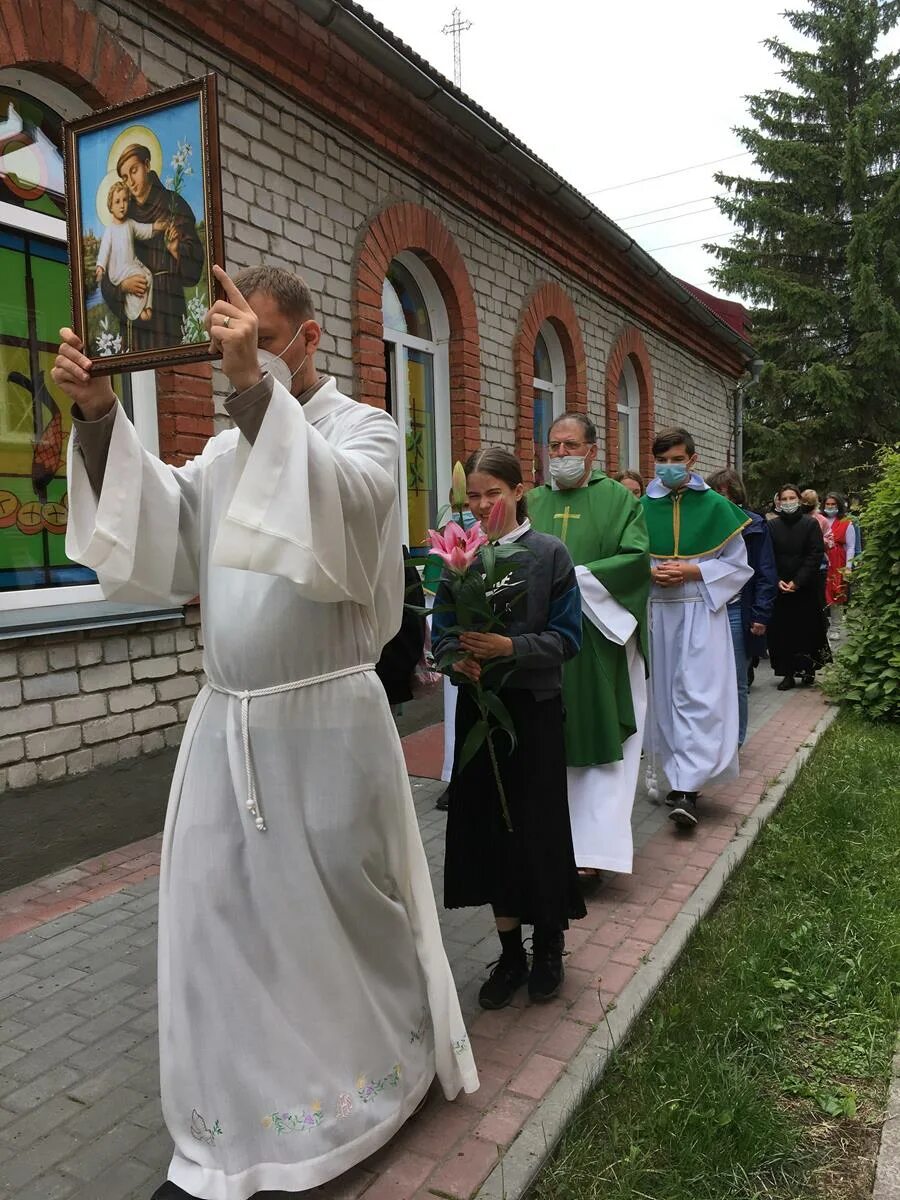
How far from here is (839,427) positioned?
82.2ft

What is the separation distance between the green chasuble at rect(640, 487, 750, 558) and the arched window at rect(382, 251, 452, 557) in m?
2.77

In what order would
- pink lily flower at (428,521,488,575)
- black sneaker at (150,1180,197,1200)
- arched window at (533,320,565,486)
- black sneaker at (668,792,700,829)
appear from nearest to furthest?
black sneaker at (150,1180,197,1200) → pink lily flower at (428,521,488,575) → black sneaker at (668,792,700,829) → arched window at (533,320,565,486)

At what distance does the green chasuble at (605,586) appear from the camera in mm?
4172

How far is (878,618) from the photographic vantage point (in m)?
8.10

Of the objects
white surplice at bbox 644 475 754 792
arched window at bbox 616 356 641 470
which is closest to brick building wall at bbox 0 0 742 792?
arched window at bbox 616 356 641 470

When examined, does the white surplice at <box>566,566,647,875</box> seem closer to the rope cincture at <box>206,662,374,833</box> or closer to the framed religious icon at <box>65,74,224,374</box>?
the rope cincture at <box>206,662,374,833</box>

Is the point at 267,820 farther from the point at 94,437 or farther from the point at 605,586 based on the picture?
the point at 605,586

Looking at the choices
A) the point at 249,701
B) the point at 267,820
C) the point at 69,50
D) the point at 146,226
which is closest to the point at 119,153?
the point at 146,226

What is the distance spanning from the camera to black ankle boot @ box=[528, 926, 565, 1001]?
3.32 m

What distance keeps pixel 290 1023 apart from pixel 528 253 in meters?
8.58

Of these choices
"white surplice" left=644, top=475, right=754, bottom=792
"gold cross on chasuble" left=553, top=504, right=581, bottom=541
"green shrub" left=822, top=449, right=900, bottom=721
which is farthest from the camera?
"green shrub" left=822, top=449, right=900, bottom=721

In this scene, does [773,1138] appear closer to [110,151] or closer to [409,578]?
[409,578]

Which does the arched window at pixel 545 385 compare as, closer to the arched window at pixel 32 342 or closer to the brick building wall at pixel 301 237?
the brick building wall at pixel 301 237

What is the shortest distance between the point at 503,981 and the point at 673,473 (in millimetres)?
3089
